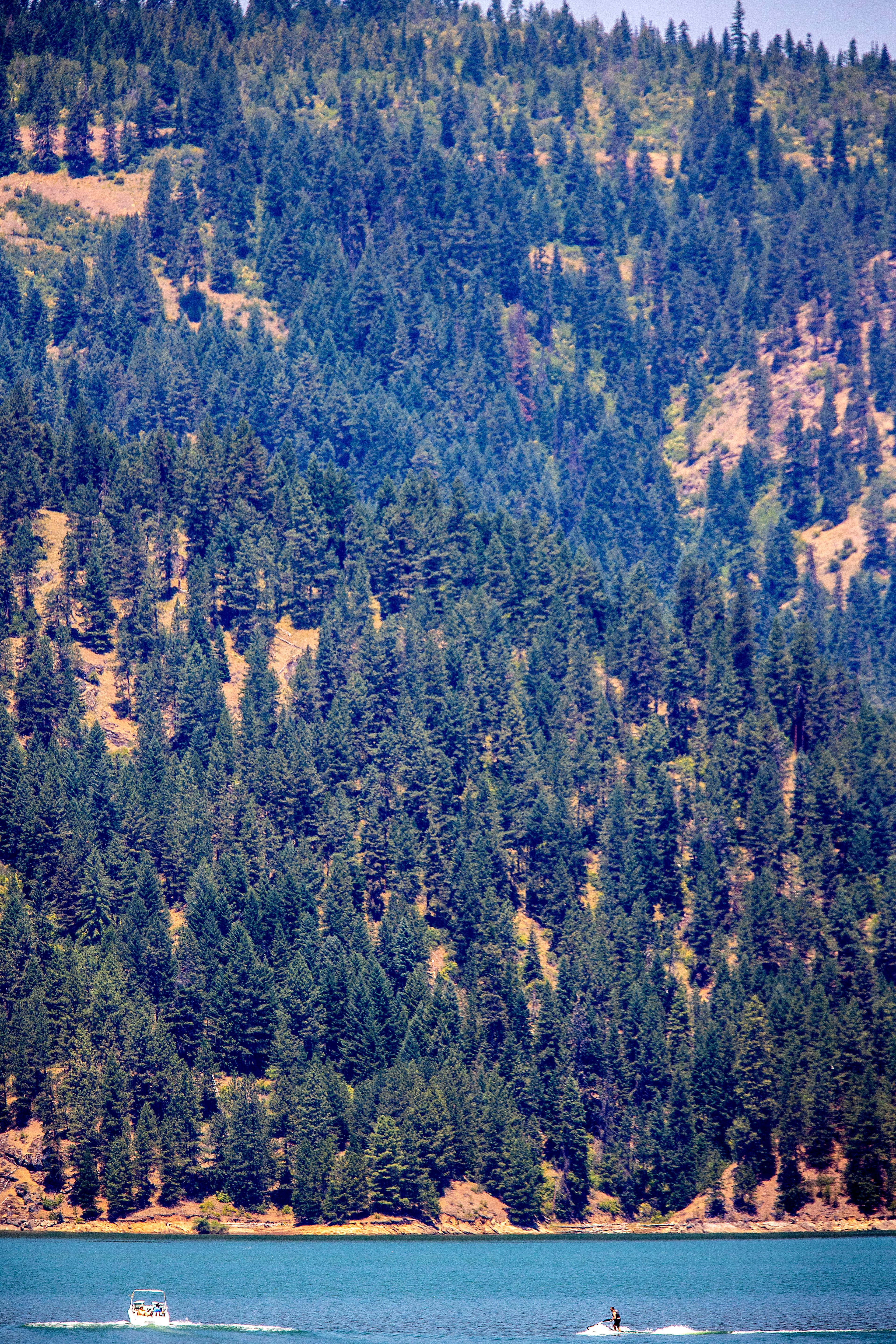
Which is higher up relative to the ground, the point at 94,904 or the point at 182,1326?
the point at 94,904

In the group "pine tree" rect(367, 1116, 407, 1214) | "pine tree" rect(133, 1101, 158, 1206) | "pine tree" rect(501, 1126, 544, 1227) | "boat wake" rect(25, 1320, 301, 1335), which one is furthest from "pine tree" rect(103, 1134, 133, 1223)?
"boat wake" rect(25, 1320, 301, 1335)

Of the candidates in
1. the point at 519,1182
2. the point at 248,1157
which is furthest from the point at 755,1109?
the point at 248,1157

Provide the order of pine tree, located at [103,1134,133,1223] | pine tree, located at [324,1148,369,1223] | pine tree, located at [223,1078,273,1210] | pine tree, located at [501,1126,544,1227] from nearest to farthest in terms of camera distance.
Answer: pine tree, located at [103,1134,133,1223] → pine tree, located at [324,1148,369,1223] → pine tree, located at [223,1078,273,1210] → pine tree, located at [501,1126,544,1227]

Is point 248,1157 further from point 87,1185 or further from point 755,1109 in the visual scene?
point 755,1109

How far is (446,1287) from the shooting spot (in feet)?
422

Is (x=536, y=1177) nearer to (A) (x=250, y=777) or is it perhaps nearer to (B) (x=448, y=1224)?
(B) (x=448, y=1224)

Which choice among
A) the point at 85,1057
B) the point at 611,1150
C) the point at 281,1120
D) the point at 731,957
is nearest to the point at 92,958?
the point at 85,1057

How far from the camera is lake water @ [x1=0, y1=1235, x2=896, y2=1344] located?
364 feet

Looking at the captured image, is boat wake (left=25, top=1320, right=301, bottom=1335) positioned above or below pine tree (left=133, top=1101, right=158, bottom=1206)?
above

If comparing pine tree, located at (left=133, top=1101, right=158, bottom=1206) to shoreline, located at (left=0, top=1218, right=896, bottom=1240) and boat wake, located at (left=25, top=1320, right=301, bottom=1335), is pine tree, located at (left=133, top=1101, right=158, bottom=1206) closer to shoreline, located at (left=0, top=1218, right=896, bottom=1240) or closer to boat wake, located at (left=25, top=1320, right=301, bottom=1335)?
shoreline, located at (left=0, top=1218, right=896, bottom=1240)

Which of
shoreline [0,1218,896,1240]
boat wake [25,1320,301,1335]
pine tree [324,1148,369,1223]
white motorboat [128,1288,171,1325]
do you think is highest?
white motorboat [128,1288,171,1325]

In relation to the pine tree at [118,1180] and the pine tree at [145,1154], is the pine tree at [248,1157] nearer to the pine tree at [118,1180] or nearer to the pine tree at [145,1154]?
the pine tree at [145,1154]

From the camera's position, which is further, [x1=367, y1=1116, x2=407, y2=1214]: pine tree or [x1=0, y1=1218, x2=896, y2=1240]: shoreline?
[x1=367, y1=1116, x2=407, y2=1214]: pine tree

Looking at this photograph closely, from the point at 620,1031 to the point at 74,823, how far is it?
177 ft
